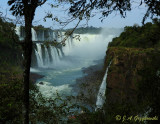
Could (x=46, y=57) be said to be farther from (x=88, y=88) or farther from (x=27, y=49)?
(x=27, y=49)

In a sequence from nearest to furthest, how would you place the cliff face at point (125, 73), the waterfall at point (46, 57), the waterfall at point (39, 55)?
the cliff face at point (125, 73) < the waterfall at point (39, 55) < the waterfall at point (46, 57)

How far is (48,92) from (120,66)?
9343 mm

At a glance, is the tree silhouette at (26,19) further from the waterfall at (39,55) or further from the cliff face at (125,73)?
the waterfall at (39,55)

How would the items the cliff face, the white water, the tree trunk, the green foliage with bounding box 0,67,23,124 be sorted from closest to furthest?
the tree trunk, the green foliage with bounding box 0,67,23,124, the cliff face, the white water

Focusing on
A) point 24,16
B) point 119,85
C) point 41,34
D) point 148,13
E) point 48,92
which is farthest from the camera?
point 41,34

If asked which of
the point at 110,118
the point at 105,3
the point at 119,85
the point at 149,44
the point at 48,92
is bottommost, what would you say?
the point at 48,92

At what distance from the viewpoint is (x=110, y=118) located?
4.90 m

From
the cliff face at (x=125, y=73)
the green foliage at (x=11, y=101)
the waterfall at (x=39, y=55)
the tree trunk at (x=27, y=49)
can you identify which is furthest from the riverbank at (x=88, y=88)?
the waterfall at (x=39, y=55)

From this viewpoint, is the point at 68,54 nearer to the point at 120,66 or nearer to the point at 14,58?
the point at 14,58

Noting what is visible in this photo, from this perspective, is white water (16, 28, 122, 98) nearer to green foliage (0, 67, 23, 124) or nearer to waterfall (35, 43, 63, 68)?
waterfall (35, 43, 63, 68)

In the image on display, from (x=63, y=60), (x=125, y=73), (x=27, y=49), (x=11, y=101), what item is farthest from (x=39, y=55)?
(x=27, y=49)

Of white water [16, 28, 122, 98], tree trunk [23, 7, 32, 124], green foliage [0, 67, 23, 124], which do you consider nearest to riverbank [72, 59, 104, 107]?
white water [16, 28, 122, 98]

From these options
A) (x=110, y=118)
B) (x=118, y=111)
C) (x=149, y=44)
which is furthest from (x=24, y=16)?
(x=149, y=44)

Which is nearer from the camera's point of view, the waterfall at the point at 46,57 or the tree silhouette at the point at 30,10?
the tree silhouette at the point at 30,10
